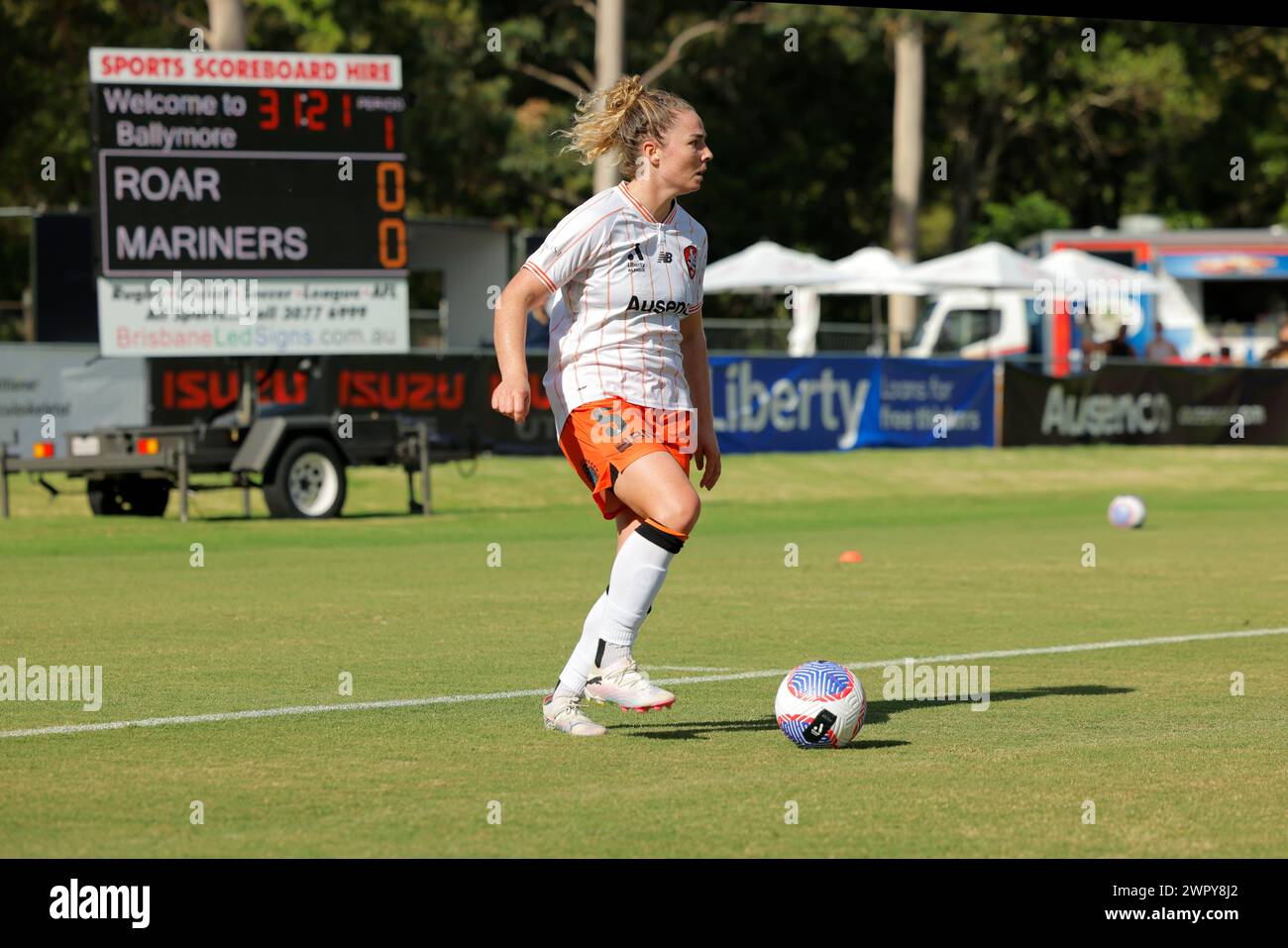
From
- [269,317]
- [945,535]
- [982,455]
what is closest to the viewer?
[945,535]

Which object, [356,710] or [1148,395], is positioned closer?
[356,710]

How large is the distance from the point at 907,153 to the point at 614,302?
38626 mm

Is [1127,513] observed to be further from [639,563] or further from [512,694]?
[639,563]

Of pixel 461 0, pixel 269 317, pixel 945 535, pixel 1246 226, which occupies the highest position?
pixel 461 0

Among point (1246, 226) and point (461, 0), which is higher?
point (461, 0)

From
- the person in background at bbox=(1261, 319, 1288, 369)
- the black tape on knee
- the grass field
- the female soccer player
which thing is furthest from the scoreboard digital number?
the person in background at bbox=(1261, 319, 1288, 369)

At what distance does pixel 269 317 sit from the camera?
2177 cm

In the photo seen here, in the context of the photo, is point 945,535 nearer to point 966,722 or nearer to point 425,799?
point 966,722

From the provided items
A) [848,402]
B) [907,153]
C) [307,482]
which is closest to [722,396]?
[848,402]

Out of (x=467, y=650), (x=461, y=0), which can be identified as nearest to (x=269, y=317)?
(x=467, y=650)

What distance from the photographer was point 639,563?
23.8ft

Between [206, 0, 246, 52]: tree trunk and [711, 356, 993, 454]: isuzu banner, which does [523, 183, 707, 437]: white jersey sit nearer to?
[711, 356, 993, 454]: isuzu banner

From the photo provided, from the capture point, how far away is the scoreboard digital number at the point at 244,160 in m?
20.7
